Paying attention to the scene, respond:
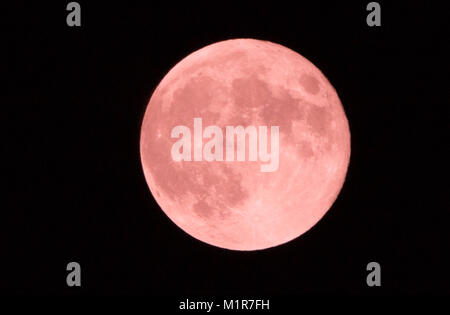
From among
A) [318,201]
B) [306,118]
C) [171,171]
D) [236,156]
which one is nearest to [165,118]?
[171,171]

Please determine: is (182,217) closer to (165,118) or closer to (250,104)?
(165,118)

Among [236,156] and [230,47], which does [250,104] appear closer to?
[236,156]

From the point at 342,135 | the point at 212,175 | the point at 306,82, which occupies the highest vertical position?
the point at 306,82

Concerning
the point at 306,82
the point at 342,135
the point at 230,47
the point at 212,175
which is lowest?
the point at 212,175

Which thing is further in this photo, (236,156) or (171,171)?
(171,171)

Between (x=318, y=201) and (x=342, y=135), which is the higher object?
(x=342, y=135)

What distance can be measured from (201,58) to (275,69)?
883 mm

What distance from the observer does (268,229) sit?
6.08 m

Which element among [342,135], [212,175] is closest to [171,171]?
[212,175]

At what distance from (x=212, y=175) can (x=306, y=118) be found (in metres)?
1.15

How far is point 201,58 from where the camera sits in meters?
6.27

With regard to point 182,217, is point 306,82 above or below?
above

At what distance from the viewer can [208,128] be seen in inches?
226

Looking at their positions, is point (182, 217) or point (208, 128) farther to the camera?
point (182, 217)
